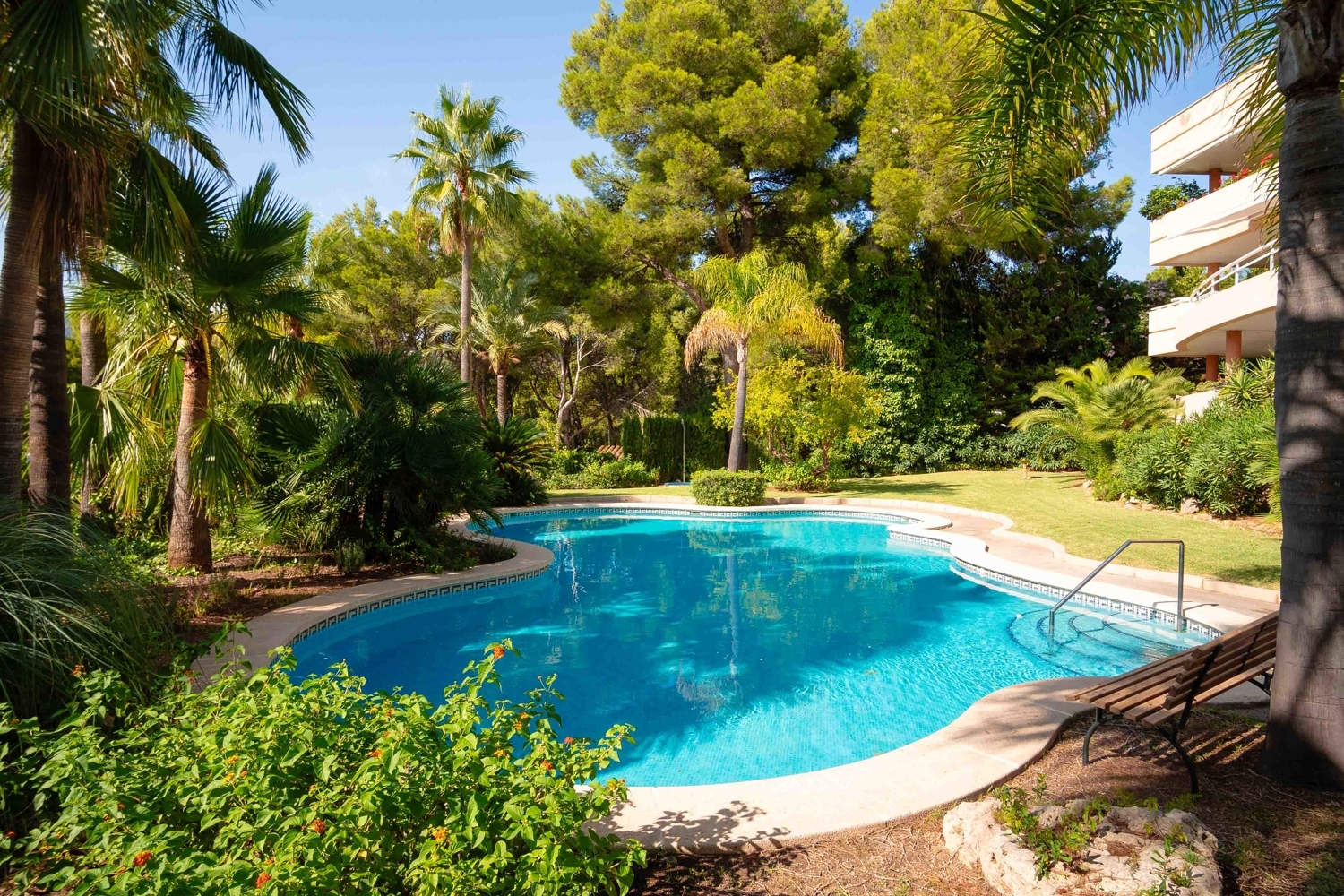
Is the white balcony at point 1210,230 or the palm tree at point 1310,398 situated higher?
the white balcony at point 1210,230

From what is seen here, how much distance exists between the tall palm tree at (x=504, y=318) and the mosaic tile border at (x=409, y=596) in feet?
39.5

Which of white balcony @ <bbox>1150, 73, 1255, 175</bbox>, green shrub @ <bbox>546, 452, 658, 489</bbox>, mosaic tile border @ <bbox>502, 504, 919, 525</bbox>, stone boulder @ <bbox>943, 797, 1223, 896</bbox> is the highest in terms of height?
white balcony @ <bbox>1150, 73, 1255, 175</bbox>

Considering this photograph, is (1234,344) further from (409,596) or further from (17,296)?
(17,296)

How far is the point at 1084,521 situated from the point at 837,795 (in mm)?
10164

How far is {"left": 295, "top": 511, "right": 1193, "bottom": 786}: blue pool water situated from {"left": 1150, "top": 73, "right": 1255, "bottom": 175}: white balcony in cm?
1481

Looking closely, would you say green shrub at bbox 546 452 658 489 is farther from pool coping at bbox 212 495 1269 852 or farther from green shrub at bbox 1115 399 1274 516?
pool coping at bbox 212 495 1269 852

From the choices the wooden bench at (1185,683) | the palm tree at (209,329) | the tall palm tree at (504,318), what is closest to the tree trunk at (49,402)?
the palm tree at (209,329)

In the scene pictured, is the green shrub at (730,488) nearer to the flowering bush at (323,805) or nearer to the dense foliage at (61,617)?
the dense foliage at (61,617)

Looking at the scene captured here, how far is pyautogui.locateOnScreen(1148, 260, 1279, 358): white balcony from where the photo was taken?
14141 millimetres

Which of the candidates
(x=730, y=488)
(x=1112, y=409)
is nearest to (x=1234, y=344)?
(x=1112, y=409)

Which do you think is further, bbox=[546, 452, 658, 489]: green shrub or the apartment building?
bbox=[546, 452, 658, 489]: green shrub

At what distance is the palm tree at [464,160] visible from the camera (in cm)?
1767

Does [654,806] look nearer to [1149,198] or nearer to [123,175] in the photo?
[123,175]

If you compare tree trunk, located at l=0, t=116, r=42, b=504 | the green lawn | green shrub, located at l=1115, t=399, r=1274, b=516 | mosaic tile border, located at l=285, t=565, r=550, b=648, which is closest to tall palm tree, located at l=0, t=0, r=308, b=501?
tree trunk, located at l=0, t=116, r=42, b=504
